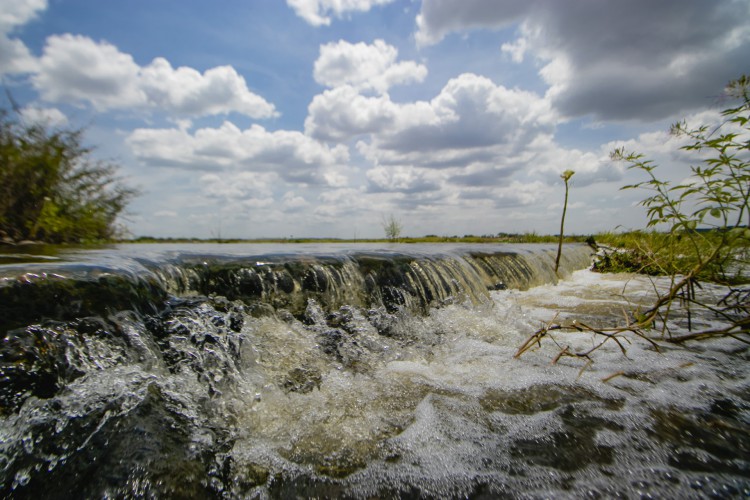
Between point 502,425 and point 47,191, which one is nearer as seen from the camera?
point 502,425

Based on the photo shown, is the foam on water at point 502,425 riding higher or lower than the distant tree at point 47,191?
lower

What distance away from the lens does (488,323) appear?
488cm

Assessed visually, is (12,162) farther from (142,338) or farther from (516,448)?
(516,448)

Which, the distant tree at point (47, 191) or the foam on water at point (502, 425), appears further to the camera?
the distant tree at point (47, 191)

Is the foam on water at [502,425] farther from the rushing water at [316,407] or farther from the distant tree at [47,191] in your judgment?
the distant tree at [47,191]

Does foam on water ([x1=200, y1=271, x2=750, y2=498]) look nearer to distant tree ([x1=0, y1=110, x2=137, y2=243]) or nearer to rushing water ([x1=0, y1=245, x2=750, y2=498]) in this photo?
rushing water ([x1=0, y1=245, x2=750, y2=498])

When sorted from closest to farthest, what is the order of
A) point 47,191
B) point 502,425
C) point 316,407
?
point 502,425 < point 316,407 < point 47,191

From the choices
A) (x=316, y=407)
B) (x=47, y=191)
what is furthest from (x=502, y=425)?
(x=47, y=191)

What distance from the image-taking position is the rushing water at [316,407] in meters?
1.66

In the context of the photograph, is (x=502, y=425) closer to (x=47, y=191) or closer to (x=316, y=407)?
(x=316, y=407)

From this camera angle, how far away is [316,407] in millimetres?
2510

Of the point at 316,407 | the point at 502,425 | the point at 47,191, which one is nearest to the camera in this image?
the point at 502,425

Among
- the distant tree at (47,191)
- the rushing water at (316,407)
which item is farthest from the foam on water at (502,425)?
the distant tree at (47,191)

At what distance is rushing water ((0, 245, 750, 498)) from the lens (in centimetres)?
166
